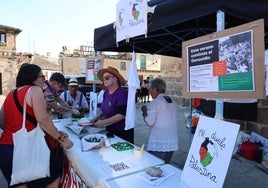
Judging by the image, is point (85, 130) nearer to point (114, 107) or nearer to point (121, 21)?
point (114, 107)

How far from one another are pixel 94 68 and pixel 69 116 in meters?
0.95

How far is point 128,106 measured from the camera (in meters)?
2.66

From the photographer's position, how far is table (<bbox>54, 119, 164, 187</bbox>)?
179 cm

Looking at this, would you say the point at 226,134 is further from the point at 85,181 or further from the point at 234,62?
the point at 85,181

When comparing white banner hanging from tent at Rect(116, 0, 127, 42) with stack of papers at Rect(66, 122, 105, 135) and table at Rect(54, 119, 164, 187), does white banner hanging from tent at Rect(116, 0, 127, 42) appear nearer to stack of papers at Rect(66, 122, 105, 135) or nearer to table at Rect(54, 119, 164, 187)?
stack of papers at Rect(66, 122, 105, 135)

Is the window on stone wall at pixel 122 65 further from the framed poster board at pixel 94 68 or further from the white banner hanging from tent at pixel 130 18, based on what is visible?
the white banner hanging from tent at pixel 130 18

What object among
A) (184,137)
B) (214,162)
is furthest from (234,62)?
(184,137)

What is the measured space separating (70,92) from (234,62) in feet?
11.6

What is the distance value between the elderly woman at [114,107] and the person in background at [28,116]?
683 millimetres

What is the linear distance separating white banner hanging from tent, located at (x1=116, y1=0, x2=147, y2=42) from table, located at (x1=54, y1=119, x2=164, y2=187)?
118 centimetres

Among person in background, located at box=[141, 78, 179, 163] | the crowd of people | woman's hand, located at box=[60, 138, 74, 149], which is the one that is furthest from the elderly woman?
woman's hand, located at box=[60, 138, 74, 149]

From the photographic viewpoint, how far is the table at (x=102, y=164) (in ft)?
5.88

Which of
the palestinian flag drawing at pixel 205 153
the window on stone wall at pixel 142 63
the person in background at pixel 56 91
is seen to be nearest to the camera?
the palestinian flag drawing at pixel 205 153

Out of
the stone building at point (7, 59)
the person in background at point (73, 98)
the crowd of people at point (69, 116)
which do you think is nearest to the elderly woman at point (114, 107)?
the crowd of people at point (69, 116)
